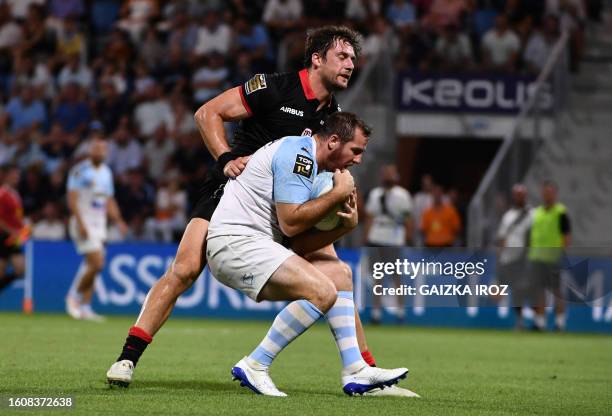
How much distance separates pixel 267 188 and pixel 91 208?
10235 mm

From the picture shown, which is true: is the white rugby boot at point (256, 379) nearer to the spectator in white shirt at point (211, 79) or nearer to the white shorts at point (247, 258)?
the white shorts at point (247, 258)

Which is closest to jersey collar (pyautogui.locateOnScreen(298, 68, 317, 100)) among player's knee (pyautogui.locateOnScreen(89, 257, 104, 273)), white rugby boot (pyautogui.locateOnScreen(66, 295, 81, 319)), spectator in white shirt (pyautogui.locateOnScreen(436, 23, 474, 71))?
player's knee (pyautogui.locateOnScreen(89, 257, 104, 273))

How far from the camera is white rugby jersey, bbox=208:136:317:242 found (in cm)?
745

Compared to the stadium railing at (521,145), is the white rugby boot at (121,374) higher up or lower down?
lower down

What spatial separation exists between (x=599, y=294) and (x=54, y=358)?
256 inches

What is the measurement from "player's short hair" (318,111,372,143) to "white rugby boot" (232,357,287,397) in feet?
4.97

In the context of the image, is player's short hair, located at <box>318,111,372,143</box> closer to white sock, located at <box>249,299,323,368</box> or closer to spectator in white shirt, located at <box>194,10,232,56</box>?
white sock, located at <box>249,299,323,368</box>

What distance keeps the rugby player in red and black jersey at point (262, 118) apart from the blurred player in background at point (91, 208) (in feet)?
29.4

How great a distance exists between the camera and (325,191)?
7707 mm

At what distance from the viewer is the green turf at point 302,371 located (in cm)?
728

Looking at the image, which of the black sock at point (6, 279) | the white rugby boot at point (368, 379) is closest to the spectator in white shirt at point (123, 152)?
the black sock at point (6, 279)

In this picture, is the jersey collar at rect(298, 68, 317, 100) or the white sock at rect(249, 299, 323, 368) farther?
the jersey collar at rect(298, 68, 317, 100)

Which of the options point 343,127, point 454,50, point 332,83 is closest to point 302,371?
point 332,83

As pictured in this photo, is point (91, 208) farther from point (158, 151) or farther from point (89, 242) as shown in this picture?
point (158, 151)
